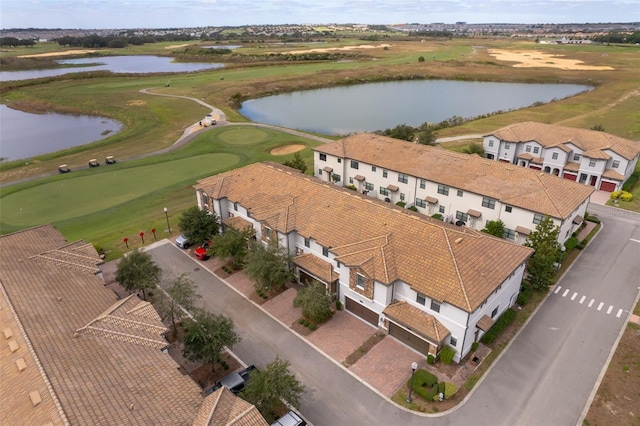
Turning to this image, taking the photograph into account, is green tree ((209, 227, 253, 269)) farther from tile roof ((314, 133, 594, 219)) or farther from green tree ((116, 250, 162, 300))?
tile roof ((314, 133, 594, 219))

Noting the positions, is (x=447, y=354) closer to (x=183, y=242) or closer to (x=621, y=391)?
(x=621, y=391)

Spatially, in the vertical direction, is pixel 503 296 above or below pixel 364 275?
below

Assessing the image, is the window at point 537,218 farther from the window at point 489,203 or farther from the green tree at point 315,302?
the green tree at point 315,302

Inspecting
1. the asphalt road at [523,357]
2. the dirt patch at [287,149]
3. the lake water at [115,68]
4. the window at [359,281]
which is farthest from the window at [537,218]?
the lake water at [115,68]

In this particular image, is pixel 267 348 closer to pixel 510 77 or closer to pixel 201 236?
pixel 201 236

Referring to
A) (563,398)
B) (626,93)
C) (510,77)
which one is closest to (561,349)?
(563,398)

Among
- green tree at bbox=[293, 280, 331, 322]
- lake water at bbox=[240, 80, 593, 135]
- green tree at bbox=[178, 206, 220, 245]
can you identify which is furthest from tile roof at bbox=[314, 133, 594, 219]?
lake water at bbox=[240, 80, 593, 135]
